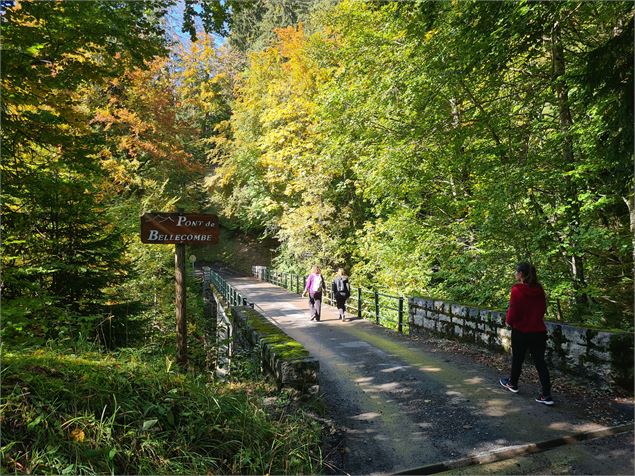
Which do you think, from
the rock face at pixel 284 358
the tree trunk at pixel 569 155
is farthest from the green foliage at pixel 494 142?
the rock face at pixel 284 358

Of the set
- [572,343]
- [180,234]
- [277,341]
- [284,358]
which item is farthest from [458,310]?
[180,234]

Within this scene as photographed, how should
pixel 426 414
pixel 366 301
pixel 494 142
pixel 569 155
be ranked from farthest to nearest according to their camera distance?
pixel 366 301 → pixel 494 142 → pixel 569 155 → pixel 426 414

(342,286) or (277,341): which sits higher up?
(342,286)

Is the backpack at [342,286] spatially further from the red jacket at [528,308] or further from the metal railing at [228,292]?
the red jacket at [528,308]

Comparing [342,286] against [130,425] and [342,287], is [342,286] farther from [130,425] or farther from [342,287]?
[130,425]

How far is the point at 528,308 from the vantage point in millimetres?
4770

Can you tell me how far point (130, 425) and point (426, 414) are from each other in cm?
309

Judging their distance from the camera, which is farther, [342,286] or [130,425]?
[342,286]

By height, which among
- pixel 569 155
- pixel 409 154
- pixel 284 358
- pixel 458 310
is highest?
pixel 409 154

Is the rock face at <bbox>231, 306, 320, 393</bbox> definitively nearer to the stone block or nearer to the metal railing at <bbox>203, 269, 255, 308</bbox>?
the stone block

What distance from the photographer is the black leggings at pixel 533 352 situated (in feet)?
15.1

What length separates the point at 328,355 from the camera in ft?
24.7

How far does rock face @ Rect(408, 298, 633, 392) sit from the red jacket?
0.74 metres

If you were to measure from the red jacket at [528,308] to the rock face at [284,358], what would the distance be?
8.30 feet
